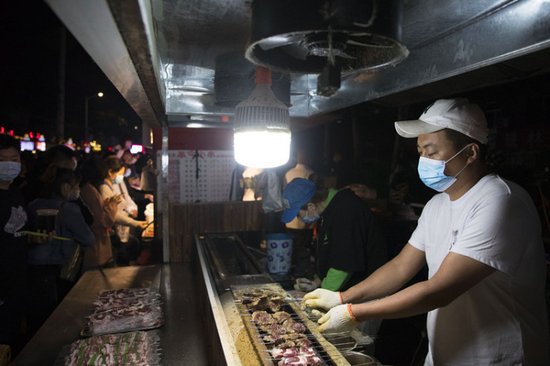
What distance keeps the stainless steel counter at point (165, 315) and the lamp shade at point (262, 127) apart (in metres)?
1.50

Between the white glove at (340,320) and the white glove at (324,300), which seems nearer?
the white glove at (340,320)

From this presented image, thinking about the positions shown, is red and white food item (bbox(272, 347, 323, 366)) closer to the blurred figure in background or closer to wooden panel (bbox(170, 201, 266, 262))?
the blurred figure in background

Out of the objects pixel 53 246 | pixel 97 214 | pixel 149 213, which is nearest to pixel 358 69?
pixel 53 246

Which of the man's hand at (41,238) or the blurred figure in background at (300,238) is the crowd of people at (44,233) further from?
the blurred figure in background at (300,238)

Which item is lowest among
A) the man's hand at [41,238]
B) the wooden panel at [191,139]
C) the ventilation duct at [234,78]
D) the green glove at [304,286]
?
the green glove at [304,286]

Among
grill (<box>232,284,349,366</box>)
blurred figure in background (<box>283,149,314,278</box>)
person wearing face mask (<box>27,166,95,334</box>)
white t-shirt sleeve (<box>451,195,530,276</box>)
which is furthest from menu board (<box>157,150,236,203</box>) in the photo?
white t-shirt sleeve (<box>451,195,530,276</box>)

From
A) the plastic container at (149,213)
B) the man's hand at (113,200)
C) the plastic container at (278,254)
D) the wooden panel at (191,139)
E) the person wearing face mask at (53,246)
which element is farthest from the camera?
the plastic container at (149,213)

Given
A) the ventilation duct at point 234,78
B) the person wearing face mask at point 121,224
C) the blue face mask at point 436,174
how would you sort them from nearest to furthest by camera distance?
the blue face mask at point 436,174 → the ventilation duct at point 234,78 → the person wearing face mask at point 121,224

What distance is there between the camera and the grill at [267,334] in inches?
74.3

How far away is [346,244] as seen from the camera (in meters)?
3.40

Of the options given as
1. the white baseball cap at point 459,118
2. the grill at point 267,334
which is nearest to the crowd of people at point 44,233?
the grill at point 267,334

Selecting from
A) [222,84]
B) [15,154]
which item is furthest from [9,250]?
[222,84]

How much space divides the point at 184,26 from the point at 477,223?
199 cm

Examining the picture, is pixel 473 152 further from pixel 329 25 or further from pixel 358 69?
pixel 329 25
